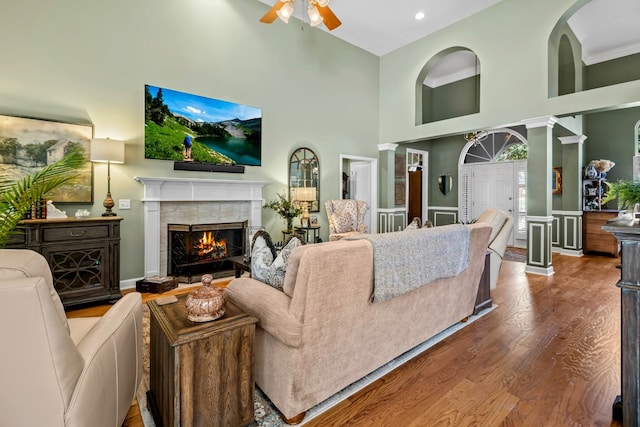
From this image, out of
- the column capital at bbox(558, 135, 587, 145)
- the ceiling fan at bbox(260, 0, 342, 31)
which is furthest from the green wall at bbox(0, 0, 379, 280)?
the column capital at bbox(558, 135, 587, 145)

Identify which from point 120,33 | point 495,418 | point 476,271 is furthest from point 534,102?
point 120,33

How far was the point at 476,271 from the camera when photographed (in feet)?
8.79

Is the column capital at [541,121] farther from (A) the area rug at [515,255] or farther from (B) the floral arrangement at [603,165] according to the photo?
(B) the floral arrangement at [603,165]

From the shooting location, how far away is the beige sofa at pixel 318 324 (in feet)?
4.69

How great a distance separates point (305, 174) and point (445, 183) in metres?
4.40

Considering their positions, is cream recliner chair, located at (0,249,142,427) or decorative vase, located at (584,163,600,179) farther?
decorative vase, located at (584,163,600,179)

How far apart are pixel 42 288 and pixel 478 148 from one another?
27.7 feet

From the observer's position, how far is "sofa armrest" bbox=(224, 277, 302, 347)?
4.66 feet

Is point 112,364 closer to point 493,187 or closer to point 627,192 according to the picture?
point 627,192

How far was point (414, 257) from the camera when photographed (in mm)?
1866

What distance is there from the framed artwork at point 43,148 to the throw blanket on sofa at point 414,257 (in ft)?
11.1

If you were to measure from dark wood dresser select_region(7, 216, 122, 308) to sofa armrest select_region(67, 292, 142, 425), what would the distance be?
2000 millimetres

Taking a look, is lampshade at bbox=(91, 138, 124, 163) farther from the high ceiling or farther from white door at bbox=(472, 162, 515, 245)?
white door at bbox=(472, 162, 515, 245)

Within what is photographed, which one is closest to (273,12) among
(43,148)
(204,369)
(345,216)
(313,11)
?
(313,11)
